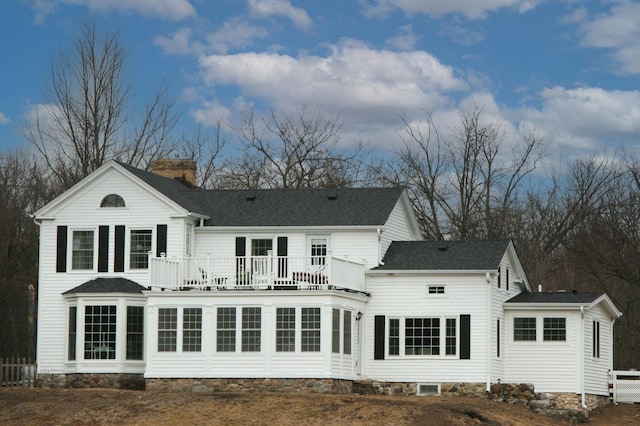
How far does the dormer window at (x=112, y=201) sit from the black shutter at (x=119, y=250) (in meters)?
0.84

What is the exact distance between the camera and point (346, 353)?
43875 mm

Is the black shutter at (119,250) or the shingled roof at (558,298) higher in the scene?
the black shutter at (119,250)

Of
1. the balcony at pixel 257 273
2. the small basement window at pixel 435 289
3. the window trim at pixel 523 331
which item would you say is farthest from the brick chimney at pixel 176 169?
the window trim at pixel 523 331

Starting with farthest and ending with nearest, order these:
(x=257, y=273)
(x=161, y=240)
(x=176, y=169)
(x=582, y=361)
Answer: (x=176, y=169), (x=161, y=240), (x=582, y=361), (x=257, y=273)

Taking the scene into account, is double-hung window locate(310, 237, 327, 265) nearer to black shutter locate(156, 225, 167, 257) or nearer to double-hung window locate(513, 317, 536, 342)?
black shutter locate(156, 225, 167, 257)

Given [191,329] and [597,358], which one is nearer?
[191,329]

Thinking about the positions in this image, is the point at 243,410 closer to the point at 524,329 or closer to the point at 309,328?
the point at 309,328

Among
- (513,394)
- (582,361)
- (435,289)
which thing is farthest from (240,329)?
(582,361)

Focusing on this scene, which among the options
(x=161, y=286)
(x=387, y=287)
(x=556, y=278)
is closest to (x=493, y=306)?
(x=387, y=287)

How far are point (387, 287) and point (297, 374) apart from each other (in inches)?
200

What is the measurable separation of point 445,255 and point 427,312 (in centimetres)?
234

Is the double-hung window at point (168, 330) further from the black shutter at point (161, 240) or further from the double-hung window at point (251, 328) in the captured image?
the black shutter at point (161, 240)

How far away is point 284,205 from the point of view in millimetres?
48812

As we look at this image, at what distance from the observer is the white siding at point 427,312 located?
1746 inches
